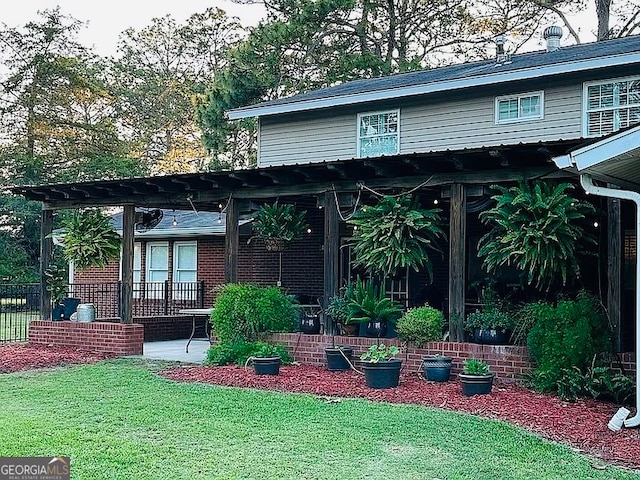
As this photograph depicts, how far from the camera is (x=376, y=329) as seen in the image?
10.7m

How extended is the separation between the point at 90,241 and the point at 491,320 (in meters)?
7.77

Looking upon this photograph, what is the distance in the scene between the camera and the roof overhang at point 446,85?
12.9 metres

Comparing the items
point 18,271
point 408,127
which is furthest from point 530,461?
point 18,271

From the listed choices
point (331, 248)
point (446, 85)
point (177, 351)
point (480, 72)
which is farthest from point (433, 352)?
point (480, 72)

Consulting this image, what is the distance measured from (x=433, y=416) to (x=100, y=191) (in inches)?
323

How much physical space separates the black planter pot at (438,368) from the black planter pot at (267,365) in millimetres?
1954

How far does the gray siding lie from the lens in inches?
540

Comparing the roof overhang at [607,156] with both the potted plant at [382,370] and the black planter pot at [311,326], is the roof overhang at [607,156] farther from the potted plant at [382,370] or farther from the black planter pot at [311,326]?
the black planter pot at [311,326]

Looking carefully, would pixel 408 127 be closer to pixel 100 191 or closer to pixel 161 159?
pixel 100 191

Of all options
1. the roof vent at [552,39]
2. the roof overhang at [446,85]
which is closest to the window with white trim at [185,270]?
the roof overhang at [446,85]

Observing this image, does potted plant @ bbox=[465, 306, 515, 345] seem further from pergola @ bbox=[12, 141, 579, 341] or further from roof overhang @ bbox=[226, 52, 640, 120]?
roof overhang @ bbox=[226, 52, 640, 120]

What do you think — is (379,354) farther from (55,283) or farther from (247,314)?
(55,283)

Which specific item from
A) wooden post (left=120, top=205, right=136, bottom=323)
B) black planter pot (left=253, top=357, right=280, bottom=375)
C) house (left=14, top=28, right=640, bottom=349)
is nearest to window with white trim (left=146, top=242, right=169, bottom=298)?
house (left=14, top=28, right=640, bottom=349)

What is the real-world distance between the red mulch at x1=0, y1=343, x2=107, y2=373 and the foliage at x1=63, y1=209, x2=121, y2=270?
168cm
